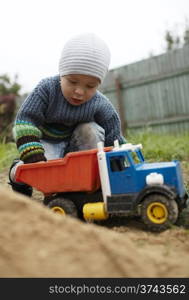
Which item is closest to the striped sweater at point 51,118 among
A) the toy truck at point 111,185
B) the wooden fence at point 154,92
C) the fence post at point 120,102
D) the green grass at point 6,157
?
the toy truck at point 111,185

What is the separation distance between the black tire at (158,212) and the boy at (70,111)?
0.90 m

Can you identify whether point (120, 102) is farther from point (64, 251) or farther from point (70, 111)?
point (64, 251)

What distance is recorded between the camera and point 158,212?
2469 mm

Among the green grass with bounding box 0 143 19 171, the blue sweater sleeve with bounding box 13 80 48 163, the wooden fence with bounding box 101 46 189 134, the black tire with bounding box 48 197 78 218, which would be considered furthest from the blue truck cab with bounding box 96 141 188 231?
the wooden fence with bounding box 101 46 189 134

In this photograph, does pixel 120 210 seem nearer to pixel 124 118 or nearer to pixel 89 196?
pixel 89 196

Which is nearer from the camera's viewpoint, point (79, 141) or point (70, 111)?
point (70, 111)

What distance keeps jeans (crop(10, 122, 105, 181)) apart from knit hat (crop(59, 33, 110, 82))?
1.72ft

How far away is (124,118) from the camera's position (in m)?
10.5

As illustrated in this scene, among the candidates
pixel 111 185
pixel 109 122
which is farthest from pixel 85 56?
pixel 111 185

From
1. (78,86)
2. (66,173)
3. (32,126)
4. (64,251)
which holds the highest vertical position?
(78,86)

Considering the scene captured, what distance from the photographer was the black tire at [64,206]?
107 inches

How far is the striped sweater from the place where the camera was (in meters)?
3.05

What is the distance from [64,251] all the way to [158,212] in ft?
3.18

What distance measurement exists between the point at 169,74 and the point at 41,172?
719 centimetres
